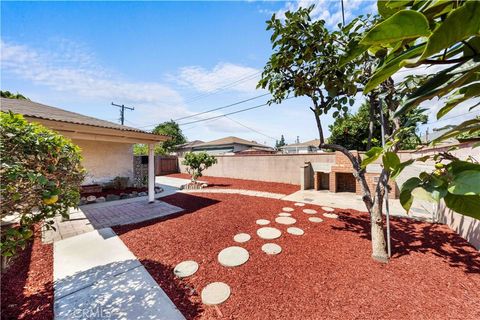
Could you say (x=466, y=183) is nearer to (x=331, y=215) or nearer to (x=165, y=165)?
(x=331, y=215)

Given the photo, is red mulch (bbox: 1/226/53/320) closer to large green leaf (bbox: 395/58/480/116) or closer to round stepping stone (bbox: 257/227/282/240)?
round stepping stone (bbox: 257/227/282/240)

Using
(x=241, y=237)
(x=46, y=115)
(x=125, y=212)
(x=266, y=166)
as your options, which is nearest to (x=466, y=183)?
(x=241, y=237)

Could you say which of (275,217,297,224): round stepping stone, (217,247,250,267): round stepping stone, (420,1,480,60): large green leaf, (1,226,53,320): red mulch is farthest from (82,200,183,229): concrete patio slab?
(420,1,480,60): large green leaf

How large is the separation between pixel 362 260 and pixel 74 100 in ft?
58.9

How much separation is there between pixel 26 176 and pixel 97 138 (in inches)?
222

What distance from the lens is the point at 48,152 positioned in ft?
6.58

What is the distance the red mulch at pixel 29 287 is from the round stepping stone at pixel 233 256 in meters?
2.34

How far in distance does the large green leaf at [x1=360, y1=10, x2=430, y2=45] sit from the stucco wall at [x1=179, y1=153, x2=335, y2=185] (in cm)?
1116

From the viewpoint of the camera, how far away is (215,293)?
110 inches

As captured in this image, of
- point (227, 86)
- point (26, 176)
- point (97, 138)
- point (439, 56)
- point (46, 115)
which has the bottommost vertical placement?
point (26, 176)

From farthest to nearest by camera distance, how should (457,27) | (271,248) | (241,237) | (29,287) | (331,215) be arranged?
(331,215)
(241,237)
(271,248)
(29,287)
(457,27)

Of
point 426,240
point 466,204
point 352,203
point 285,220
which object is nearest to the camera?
point 466,204

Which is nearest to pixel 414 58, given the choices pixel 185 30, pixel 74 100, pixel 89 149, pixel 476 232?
pixel 476 232

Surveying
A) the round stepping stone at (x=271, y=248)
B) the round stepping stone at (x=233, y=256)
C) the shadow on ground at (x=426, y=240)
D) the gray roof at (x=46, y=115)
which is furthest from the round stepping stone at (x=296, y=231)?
the gray roof at (x=46, y=115)
